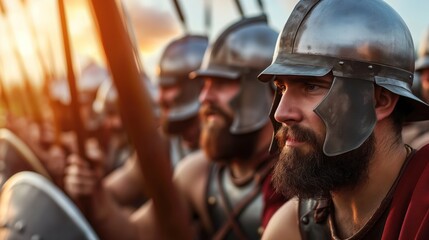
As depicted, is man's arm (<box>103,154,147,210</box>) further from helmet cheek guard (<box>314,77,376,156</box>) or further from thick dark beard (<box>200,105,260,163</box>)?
helmet cheek guard (<box>314,77,376,156</box>)

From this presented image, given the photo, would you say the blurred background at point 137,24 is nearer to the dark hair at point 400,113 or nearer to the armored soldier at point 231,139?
the armored soldier at point 231,139

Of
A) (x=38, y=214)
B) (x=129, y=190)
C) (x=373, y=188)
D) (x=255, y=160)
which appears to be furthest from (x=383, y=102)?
(x=129, y=190)

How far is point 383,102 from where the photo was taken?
3.35 metres

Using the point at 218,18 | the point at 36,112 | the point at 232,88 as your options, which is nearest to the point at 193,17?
the point at 218,18

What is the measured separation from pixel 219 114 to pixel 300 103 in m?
2.16

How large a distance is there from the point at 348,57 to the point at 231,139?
2194 millimetres

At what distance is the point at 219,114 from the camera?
5414 mm

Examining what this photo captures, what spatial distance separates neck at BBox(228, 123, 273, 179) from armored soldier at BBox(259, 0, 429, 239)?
6.20ft

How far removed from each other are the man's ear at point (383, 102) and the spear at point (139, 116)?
0.81 meters

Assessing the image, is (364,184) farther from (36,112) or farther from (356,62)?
(36,112)

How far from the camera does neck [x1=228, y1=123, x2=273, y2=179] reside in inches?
209

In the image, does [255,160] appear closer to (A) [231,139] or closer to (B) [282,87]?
(A) [231,139]

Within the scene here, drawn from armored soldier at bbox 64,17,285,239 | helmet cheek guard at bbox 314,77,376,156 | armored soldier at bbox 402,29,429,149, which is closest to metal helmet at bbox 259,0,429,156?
helmet cheek guard at bbox 314,77,376,156

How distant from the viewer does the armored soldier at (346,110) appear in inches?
127
